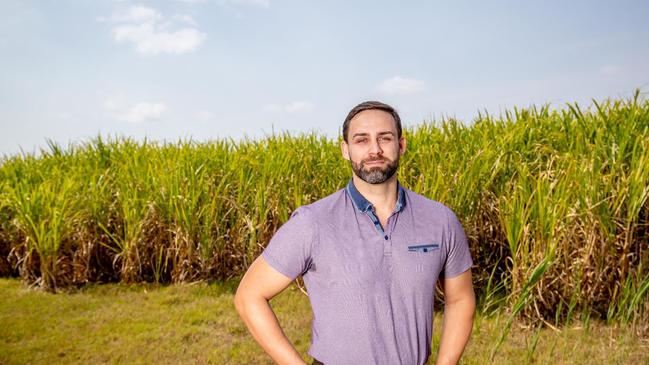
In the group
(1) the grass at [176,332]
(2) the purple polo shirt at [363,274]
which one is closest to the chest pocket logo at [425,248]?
(2) the purple polo shirt at [363,274]

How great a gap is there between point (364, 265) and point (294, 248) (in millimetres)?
269

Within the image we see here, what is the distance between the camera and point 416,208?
7.39 feet

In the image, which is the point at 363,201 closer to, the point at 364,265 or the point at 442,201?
the point at 364,265

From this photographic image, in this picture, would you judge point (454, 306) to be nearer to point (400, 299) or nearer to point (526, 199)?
point (400, 299)

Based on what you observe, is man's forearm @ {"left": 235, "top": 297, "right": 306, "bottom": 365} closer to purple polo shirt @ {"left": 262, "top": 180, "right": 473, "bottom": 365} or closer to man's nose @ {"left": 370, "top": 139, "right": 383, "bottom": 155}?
purple polo shirt @ {"left": 262, "top": 180, "right": 473, "bottom": 365}

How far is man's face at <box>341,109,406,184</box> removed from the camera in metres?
2.16

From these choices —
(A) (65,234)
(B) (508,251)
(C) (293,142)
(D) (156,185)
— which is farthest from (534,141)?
A: (A) (65,234)

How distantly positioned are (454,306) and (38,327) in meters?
5.06

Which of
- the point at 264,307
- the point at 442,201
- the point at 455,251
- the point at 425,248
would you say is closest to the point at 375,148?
the point at 425,248

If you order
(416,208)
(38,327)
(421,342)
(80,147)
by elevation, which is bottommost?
(38,327)

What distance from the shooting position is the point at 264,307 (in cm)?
218

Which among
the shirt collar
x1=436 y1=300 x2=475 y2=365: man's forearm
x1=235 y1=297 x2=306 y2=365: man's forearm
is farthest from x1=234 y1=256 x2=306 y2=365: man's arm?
x1=436 y1=300 x2=475 y2=365: man's forearm

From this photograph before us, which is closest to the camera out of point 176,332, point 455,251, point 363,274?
point 363,274

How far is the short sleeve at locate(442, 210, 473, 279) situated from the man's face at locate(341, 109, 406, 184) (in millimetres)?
341
